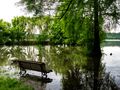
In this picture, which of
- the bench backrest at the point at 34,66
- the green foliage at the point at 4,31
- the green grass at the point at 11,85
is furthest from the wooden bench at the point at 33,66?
the green foliage at the point at 4,31

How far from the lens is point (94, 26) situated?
3481 cm

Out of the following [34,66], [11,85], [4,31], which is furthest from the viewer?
[4,31]

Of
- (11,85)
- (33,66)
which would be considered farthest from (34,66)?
(11,85)

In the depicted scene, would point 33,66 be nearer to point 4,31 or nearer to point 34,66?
point 34,66

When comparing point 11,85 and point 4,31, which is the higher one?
point 4,31

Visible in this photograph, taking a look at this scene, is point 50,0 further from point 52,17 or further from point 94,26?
point 94,26

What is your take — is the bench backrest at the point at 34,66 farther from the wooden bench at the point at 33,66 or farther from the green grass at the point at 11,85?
the green grass at the point at 11,85

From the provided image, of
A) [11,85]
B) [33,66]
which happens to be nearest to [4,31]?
[33,66]

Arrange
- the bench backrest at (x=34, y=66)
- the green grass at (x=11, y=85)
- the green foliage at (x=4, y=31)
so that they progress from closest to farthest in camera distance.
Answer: the green grass at (x=11, y=85) → the bench backrest at (x=34, y=66) → the green foliage at (x=4, y=31)

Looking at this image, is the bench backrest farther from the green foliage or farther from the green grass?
the green foliage

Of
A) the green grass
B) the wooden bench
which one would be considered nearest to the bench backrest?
the wooden bench

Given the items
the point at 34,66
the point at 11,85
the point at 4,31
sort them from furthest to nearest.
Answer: the point at 4,31 < the point at 34,66 < the point at 11,85

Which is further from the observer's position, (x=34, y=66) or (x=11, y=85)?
(x=34, y=66)

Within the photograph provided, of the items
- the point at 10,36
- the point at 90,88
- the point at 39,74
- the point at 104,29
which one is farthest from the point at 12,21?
the point at 90,88
